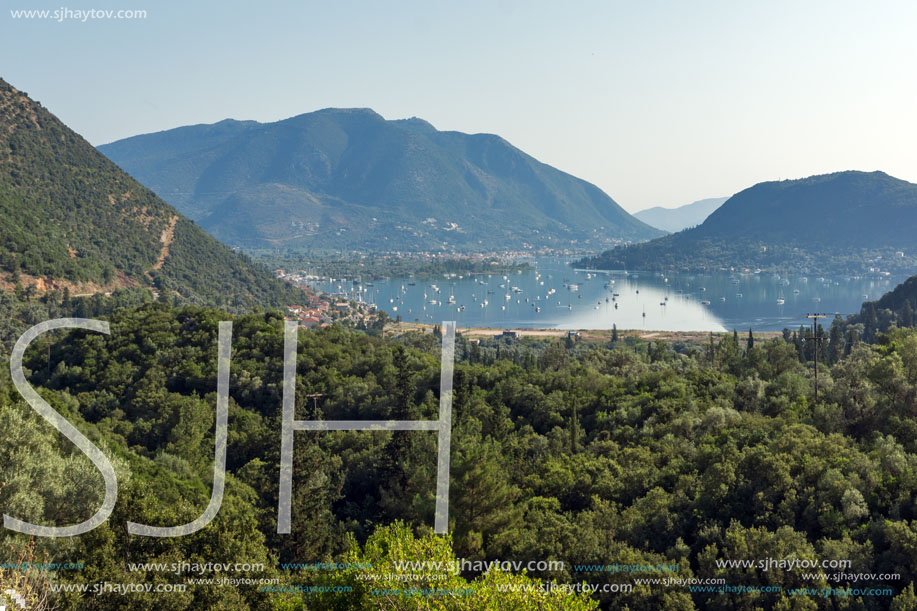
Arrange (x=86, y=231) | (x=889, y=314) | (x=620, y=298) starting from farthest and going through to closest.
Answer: (x=620, y=298) → (x=86, y=231) → (x=889, y=314)

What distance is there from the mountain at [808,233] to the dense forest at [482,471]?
126420 mm

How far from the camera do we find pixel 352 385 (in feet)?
82.3

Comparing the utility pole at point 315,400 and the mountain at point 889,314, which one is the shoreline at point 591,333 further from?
the utility pole at point 315,400

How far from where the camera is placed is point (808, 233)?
6211 inches

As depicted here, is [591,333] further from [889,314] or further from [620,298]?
[620,298]

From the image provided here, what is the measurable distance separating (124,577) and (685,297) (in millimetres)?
104328

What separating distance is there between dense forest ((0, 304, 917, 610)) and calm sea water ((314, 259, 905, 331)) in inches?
2084

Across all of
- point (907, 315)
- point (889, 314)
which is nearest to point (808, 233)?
point (889, 314)

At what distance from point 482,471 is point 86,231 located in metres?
55.5

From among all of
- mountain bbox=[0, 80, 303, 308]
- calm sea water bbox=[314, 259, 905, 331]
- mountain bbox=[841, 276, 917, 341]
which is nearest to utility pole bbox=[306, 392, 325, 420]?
mountain bbox=[0, 80, 303, 308]

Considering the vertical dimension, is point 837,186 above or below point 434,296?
above

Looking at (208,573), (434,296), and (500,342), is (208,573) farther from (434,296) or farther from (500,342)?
(434,296)

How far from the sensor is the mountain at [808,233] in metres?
139

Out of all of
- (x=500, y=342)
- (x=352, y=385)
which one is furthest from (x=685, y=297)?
(x=352, y=385)
